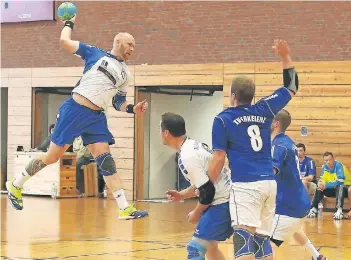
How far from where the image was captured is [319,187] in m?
14.8

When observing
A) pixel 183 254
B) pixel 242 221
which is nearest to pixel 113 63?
pixel 183 254

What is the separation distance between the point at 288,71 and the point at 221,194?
3.78ft

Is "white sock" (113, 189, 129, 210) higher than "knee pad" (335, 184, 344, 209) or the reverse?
higher

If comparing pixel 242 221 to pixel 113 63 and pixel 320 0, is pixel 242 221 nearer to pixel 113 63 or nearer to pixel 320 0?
pixel 113 63

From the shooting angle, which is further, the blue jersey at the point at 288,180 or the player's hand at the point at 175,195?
the blue jersey at the point at 288,180

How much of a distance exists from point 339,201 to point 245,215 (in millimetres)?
9420

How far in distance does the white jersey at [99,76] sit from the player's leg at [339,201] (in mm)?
7345

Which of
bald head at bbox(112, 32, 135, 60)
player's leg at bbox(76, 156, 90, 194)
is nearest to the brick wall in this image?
player's leg at bbox(76, 156, 90, 194)

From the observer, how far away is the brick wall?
1669 cm

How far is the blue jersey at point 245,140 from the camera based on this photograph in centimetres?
584

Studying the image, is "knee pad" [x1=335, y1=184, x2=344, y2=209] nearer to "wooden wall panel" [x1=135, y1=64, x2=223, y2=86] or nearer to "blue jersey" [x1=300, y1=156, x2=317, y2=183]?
"blue jersey" [x1=300, y1=156, x2=317, y2=183]

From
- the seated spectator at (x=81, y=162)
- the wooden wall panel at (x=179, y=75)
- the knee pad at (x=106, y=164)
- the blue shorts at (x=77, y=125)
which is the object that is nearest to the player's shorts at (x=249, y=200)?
the knee pad at (x=106, y=164)

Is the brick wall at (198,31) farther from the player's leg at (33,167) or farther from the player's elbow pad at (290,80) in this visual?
the player's elbow pad at (290,80)

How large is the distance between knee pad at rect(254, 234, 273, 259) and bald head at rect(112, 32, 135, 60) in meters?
3.04
